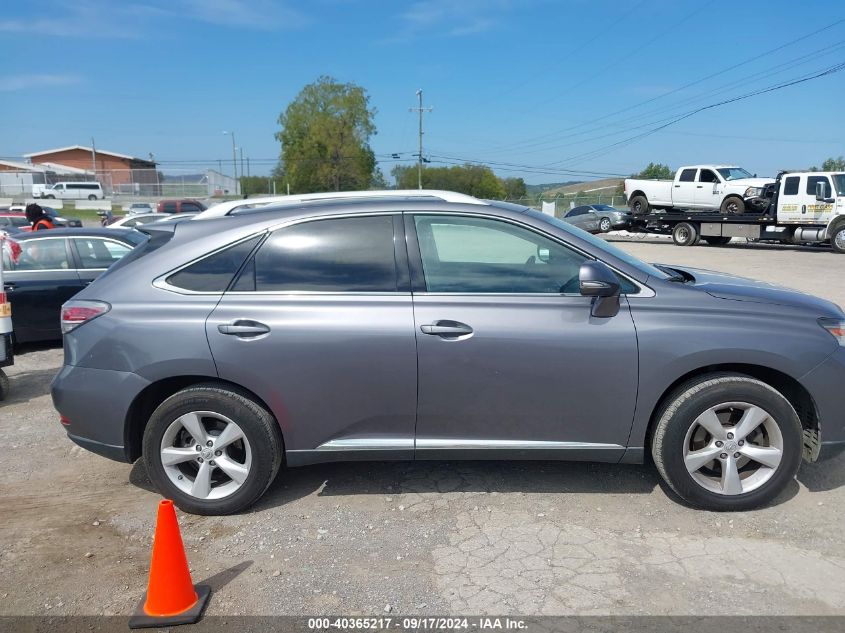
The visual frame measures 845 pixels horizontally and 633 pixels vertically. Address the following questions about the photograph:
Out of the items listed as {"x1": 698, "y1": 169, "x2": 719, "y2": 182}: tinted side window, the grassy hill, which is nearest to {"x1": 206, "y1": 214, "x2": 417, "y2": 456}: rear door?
{"x1": 698, "y1": 169, "x2": 719, "y2": 182}: tinted side window

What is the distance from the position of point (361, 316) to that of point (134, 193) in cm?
6501

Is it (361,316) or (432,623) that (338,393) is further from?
(432,623)

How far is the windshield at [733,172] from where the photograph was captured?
2383 centimetres

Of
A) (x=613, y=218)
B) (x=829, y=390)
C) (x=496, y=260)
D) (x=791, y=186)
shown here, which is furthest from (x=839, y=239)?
(x=496, y=260)

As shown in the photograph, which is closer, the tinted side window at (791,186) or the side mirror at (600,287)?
the side mirror at (600,287)

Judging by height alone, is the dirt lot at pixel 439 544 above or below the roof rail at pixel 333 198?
below

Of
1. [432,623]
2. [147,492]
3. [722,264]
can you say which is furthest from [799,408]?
[722,264]

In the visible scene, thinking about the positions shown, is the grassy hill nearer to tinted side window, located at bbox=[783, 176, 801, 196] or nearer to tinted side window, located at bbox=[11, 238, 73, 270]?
tinted side window, located at bbox=[783, 176, 801, 196]

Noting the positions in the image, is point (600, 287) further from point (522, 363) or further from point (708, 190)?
point (708, 190)

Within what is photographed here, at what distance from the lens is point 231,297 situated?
372 centimetres

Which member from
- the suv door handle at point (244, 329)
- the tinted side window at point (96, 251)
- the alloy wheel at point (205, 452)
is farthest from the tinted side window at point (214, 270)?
the tinted side window at point (96, 251)

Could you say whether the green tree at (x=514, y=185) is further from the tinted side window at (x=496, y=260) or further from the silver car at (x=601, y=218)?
the tinted side window at (x=496, y=260)

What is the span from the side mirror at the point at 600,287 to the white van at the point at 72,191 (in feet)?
201

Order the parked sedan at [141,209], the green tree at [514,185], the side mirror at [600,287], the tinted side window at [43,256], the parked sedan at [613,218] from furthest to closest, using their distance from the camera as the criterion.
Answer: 1. the green tree at [514,185]
2. the parked sedan at [141,209]
3. the parked sedan at [613,218]
4. the tinted side window at [43,256]
5. the side mirror at [600,287]
